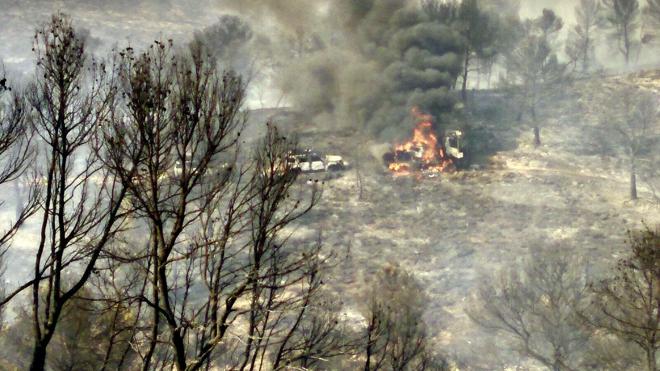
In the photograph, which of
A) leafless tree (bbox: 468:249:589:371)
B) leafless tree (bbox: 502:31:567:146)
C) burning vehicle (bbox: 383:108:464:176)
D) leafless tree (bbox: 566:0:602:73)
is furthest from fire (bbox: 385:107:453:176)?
leafless tree (bbox: 566:0:602:73)

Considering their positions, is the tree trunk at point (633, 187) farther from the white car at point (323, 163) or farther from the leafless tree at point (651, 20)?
the leafless tree at point (651, 20)

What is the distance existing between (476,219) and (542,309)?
11256 mm

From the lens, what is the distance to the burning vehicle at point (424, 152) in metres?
44.3

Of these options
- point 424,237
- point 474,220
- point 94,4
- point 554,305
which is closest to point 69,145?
point 554,305

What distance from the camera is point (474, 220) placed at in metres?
37.6

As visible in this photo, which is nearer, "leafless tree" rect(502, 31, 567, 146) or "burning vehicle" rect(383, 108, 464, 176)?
"burning vehicle" rect(383, 108, 464, 176)

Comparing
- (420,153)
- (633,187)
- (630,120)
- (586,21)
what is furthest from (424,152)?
(586,21)

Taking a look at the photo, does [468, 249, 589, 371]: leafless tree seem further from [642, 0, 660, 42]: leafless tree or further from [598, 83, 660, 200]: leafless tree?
[642, 0, 660, 42]: leafless tree

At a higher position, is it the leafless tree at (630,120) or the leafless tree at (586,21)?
the leafless tree at (586,21)

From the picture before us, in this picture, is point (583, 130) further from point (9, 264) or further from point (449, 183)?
point (9, 264)

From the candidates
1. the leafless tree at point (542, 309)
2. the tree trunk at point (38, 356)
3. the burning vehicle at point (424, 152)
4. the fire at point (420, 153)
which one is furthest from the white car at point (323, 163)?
the tree trunk at point (38, 356)

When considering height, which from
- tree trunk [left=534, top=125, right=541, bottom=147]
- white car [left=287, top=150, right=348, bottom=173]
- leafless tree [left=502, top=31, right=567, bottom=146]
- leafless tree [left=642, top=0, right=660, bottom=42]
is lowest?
white car [left=287, top=150, right=348, bottom=173]

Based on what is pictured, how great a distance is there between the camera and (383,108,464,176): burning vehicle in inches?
1746

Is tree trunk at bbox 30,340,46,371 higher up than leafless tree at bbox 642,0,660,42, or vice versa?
leafless tree at bbox 642,0,660,42
